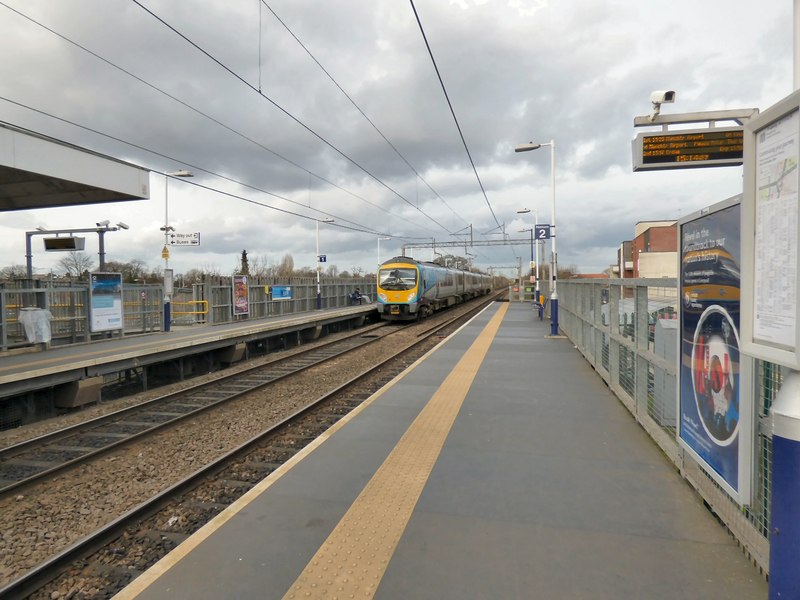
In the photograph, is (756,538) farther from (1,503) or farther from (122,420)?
(122,420)

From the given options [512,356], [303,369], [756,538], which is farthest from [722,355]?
[303,369]

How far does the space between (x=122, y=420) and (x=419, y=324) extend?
16457 mm

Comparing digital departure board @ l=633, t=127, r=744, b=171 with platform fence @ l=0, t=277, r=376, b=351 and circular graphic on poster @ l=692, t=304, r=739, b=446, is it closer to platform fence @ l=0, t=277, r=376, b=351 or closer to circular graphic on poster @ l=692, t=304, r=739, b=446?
circular graphic on poster @ l=692, t=304, r=739, b=446

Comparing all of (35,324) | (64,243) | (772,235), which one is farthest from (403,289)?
(772,235)

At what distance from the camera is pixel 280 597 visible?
2518 mm

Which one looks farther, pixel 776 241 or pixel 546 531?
pixel 546 531

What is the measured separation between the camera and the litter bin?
1190 cm

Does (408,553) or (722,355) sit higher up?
(722,355)

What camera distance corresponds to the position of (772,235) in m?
1.86

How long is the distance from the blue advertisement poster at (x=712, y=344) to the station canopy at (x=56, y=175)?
1067 centimetres

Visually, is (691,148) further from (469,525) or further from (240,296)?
(240,296)

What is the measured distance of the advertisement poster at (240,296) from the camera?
20.9 m

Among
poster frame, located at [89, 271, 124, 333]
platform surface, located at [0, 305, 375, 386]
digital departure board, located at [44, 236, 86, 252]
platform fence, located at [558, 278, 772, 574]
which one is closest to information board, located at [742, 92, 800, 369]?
platform fence, located at [558, 278, 772, 574]

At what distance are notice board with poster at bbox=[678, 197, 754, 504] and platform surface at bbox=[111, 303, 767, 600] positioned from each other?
1.71ft
